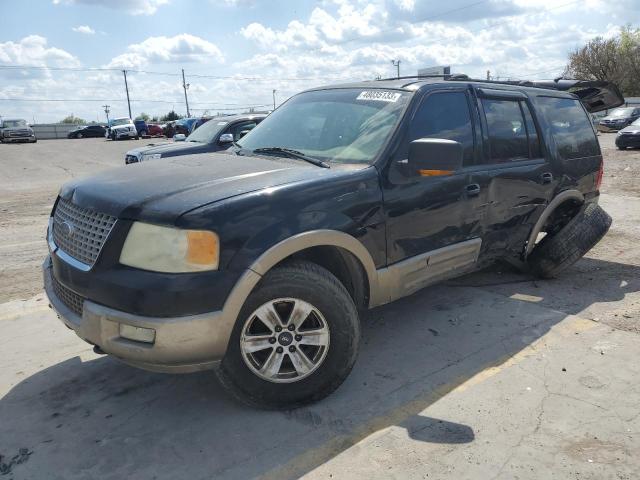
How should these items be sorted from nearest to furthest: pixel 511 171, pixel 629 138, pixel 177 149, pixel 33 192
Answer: pixel 511 171 < pixel 177 149 < pixel 33 192 < pixel 629 138

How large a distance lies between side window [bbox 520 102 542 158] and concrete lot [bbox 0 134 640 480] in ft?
4.25

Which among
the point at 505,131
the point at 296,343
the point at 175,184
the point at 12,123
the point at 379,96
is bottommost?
the point at 296,343

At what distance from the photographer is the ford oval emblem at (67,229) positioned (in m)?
3.03

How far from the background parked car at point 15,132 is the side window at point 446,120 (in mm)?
40014

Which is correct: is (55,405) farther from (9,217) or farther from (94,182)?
(9,217)

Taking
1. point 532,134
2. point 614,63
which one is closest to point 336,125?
point 532,134

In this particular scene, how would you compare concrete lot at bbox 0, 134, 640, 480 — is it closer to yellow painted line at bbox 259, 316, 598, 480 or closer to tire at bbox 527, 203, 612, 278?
yellow painted line at bbox 259, 316, 598, 480

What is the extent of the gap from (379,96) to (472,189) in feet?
3.20

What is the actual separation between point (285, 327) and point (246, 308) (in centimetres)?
27

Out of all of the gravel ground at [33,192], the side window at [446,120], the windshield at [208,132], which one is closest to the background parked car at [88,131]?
the gravel ground at [33,192]

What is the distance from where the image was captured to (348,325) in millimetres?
3133

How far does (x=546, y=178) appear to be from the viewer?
4727 mm

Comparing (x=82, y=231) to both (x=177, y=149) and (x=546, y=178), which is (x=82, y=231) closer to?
(x=546, y=178)

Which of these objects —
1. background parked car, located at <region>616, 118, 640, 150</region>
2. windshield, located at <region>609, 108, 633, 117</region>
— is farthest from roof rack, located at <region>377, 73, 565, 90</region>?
windshield, located at <region>609, 108, 633, 117</region>
